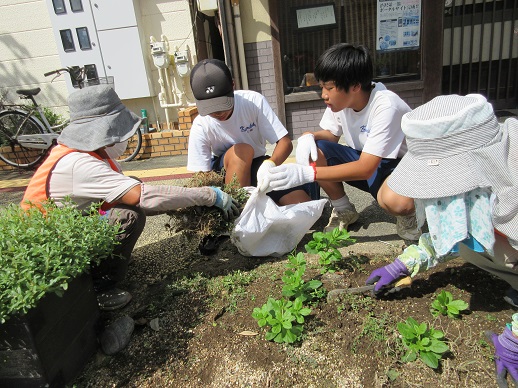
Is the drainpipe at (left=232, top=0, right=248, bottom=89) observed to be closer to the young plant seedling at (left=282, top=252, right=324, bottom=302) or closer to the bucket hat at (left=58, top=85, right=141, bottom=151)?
the bucket hat at (left=58, top=85, right=141, bottom=151)

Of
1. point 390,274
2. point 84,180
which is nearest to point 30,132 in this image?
point 84,180

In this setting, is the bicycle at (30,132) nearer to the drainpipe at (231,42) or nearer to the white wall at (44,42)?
the white wall at (44,42)

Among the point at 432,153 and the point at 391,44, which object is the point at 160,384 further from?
the point at 391,44

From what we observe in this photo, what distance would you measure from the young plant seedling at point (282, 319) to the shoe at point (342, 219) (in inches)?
44.9

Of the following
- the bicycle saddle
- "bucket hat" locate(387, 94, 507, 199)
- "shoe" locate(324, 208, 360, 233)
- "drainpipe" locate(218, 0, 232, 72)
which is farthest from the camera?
the bicycle saddle

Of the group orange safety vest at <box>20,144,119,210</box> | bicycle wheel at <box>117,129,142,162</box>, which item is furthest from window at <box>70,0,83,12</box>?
orange safety vest at <box>20,144,119,210</box>

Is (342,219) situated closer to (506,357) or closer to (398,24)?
(506,357)

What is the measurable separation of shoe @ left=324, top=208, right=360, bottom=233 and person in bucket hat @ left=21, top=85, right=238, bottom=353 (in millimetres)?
940

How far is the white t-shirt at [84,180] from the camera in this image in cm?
193

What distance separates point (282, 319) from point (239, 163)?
1.26m

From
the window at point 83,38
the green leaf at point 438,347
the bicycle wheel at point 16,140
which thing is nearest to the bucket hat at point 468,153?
the green leaf at point 438,347

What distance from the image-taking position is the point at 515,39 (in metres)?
5.59

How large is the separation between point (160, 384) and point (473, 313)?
4.46 feet

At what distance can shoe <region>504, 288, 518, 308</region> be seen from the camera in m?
1.68
